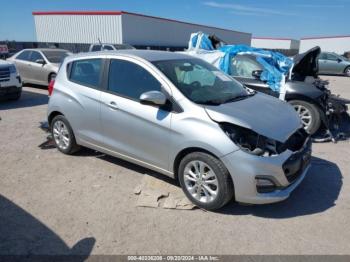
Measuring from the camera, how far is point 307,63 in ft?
23.7

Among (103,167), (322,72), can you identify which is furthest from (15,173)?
(322,72)

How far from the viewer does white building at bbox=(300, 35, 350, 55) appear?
41.3m

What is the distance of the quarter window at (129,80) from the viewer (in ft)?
13.7

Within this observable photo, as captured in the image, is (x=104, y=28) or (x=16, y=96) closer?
(x=16, y=96)

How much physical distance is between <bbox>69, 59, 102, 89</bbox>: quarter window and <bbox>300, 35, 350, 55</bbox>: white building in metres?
43.6

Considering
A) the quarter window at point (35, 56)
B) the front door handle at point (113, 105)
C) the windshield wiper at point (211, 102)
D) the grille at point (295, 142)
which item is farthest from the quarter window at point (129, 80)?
the quarter window at point (35, 56)

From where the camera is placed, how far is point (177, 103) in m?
3.87

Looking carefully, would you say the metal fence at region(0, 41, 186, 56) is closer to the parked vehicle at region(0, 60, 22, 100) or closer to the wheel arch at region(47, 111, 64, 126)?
the parked vehicle at region(0, 60, 22, 100)

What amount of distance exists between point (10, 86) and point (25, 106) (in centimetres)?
77

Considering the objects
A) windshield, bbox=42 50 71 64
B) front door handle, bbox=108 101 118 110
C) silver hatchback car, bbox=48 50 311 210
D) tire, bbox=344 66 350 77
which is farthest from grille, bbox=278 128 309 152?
tire, bbox=344 66 350 77

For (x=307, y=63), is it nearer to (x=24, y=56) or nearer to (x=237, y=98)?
(x=237, y=98)

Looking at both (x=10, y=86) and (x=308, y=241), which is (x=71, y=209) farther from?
(x=10, y=86)

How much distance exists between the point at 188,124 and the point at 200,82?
944 mm

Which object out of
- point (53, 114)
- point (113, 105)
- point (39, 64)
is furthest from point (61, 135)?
point (39, 64)
